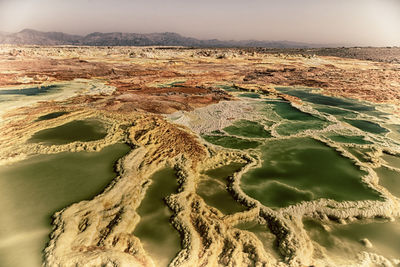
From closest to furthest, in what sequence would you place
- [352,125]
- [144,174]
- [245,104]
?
[144,174] → [352,125] → [245,104]

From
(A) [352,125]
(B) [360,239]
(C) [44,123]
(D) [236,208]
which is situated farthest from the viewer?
(A) [352,125]

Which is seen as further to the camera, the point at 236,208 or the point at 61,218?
the point at 236,208

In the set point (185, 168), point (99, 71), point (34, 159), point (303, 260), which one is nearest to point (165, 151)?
point (185, 168)

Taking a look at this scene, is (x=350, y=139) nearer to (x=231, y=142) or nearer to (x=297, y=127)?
(x=297, y=127)

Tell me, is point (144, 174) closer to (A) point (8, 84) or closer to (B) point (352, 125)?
(B) point (352, 125)

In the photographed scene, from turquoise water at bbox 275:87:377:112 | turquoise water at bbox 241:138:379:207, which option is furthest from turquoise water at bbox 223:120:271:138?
turquoise water at bbox 275:87:377:112
